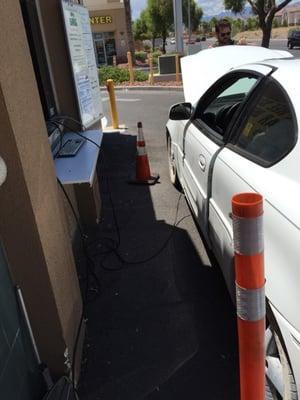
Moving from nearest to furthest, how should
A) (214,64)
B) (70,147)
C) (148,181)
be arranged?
(70,147)
(214,64)
(148,181)

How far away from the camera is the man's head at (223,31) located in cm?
667

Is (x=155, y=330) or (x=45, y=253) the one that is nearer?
(x=45, y=253)

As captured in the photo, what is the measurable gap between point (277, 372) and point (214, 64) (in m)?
3.93

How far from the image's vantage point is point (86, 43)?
16.4 feet

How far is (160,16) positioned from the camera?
48.3 metres

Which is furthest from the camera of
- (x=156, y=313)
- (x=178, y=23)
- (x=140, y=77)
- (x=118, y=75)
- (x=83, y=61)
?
(x=118, y=75)

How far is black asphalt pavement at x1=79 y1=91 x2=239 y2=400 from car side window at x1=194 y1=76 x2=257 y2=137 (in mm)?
1157

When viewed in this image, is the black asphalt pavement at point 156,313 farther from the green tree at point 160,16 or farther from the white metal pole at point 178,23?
the green tree at point 160,16

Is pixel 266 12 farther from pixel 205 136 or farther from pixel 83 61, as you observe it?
pixel 205 136

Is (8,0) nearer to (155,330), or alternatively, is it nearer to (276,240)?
(276,240)

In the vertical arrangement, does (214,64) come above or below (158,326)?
above

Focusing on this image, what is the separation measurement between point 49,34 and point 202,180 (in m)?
2.14

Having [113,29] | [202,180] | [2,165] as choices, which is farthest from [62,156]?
[113,29]

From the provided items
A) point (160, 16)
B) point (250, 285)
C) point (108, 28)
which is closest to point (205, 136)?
point (250, 285)
